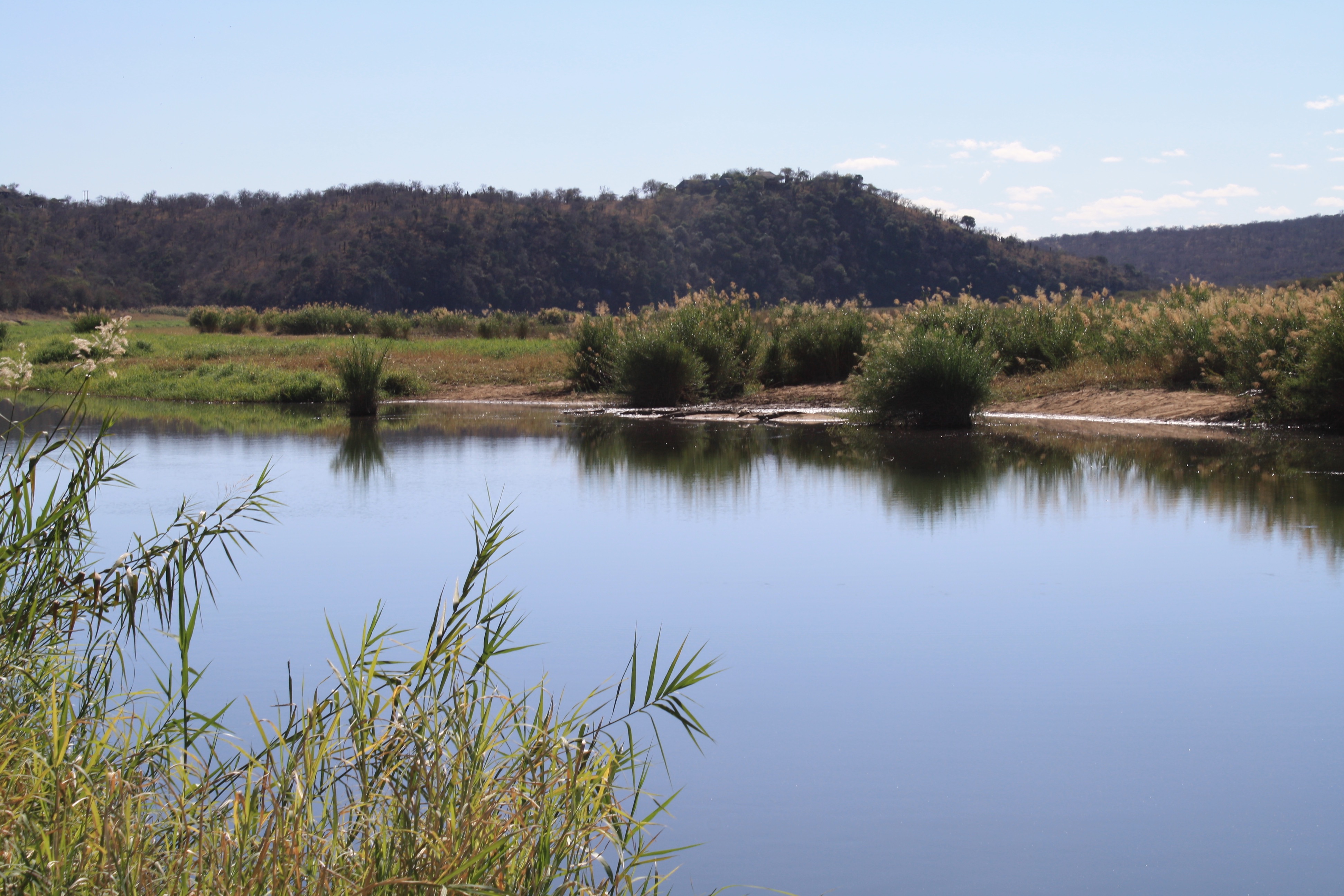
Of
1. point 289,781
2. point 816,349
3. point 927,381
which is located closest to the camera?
point 289,781

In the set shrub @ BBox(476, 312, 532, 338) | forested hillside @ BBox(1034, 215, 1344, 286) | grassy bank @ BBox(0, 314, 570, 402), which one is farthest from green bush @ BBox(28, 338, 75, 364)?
forested hillside @ BBox(1034, 215, 1344, 286)

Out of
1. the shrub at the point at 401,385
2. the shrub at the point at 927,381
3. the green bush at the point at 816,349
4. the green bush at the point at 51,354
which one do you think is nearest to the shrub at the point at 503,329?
the shrub at the point at 401,385

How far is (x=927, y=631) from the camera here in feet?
17.7

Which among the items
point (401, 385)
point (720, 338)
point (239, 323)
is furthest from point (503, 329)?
point (720, 338)

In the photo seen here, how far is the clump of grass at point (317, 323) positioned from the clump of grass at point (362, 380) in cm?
1711

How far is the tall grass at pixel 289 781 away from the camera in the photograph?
2258 millimetres

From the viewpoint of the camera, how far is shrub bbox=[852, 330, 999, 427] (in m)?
15.1

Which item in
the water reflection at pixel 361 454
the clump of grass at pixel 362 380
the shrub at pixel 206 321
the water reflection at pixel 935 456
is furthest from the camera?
the shrub at pixel 206 321

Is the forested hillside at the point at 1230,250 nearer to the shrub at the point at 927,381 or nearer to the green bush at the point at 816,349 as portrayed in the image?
the green bush at the point at 816,349

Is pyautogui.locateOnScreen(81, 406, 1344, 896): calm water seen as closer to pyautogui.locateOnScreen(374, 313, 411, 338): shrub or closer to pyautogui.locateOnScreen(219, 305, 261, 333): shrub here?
pyautogui.locateOnScreen(374, 313, 411, 338): shrub

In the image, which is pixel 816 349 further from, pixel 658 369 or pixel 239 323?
pixel 239 323

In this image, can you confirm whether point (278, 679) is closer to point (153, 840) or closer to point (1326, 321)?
point (153, 840)

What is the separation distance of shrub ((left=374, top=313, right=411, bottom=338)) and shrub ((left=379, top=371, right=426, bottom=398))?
402 inches

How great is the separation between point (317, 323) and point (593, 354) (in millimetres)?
17613
